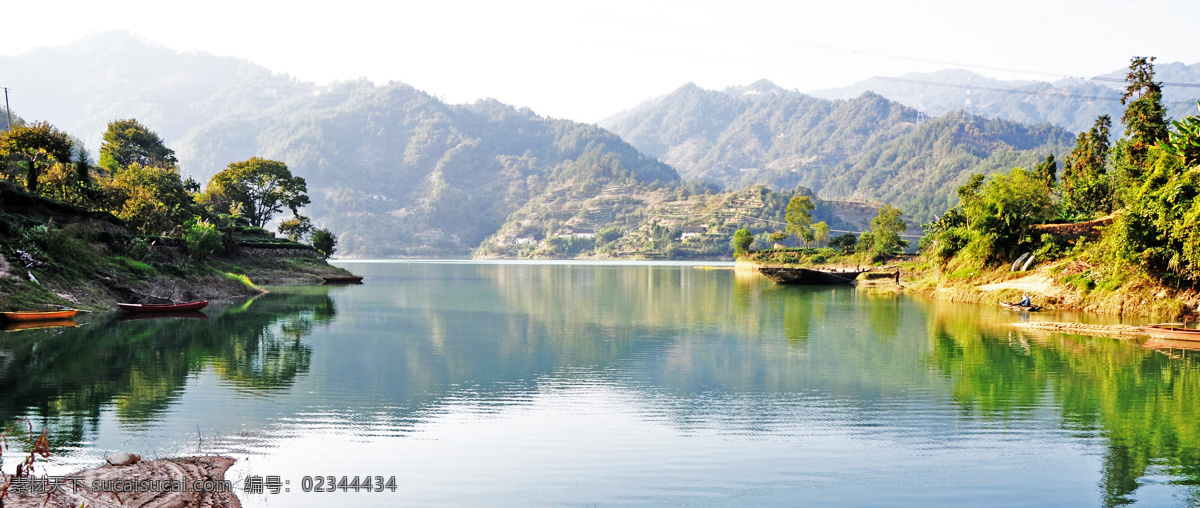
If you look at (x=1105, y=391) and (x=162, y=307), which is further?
(x=162, y=307)

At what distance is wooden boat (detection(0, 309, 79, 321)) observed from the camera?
815 inches

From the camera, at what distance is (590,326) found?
82.9 feet

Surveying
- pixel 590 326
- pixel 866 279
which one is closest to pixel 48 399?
pixel 590 326

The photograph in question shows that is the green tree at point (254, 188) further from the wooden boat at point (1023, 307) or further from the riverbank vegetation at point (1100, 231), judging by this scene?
the wooden boat at point (1023, 307)

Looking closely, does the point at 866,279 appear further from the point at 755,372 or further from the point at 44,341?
the point at 44,341

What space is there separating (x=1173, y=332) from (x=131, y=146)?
74254mm

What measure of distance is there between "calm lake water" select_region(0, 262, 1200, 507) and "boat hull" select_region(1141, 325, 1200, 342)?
830 mm

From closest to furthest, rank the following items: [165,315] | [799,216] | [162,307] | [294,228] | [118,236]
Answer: [165,315], [162,307], [118,236], [294,228], [799,216]

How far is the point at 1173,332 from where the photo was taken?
1923 centimetres

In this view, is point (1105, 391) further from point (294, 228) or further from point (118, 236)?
point (294, 228)

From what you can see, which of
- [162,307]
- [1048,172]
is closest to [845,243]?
[1048,172]

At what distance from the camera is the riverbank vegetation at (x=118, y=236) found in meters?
24.7

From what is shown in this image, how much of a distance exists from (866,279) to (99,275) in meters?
48.5

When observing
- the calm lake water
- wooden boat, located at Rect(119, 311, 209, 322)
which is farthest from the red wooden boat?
the calm lake water
